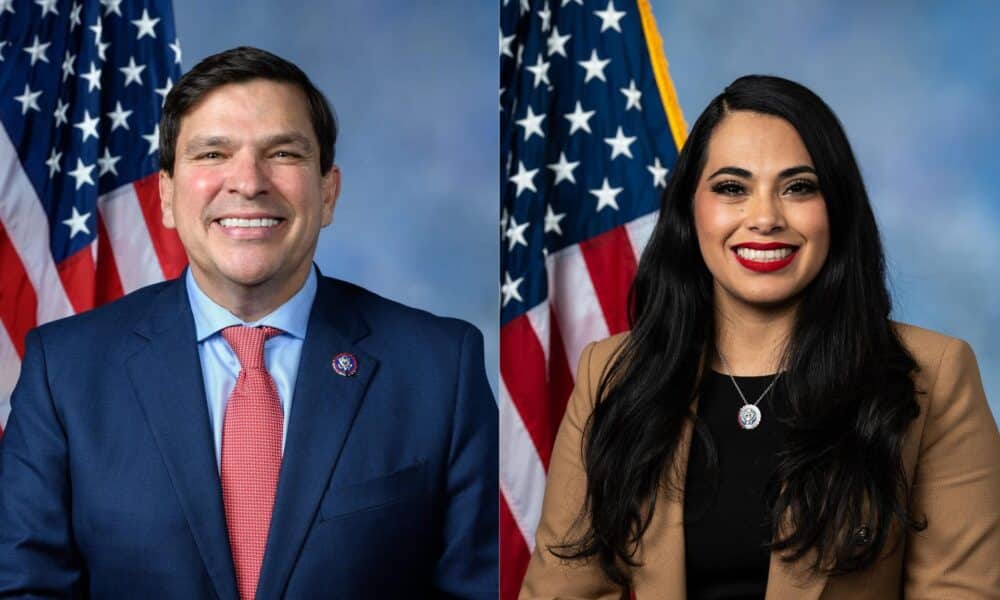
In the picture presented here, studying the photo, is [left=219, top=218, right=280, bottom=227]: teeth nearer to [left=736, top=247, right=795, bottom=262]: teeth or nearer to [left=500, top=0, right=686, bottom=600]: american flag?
[left=736, top=247, right=795, bottom=262]: teeth

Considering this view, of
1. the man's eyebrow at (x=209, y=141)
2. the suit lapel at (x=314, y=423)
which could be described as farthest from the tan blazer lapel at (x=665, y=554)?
the man's eyebrow at (x=209, y=141)

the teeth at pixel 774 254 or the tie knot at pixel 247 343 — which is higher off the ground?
the teeth at pixel 774 254

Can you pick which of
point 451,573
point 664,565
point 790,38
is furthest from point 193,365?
point 790,38

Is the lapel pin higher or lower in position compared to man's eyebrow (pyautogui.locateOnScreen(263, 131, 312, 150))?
lower

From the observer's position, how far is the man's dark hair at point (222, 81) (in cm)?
286

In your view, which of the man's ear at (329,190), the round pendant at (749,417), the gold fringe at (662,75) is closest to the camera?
the round pendant at (749,417)

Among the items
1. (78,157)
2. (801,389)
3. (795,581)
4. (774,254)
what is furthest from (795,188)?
(78,157)

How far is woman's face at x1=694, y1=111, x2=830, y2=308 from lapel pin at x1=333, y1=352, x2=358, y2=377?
84 cm

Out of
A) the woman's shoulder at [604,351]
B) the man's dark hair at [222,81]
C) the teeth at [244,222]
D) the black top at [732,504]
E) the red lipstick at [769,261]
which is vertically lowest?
the black top at [732,504]

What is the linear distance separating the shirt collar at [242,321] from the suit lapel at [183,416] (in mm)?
20

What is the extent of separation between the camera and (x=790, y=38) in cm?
425

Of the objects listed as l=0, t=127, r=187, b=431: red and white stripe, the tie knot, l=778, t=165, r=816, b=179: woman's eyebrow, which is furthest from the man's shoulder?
l=0, t=127, r=187, b=431: red and white stripe

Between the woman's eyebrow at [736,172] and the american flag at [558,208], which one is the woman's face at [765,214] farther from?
the american flag at [558,208]

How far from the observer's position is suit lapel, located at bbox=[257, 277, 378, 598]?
269 cm
